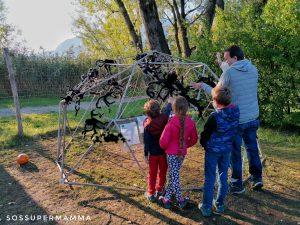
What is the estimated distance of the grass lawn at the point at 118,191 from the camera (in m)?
3.71

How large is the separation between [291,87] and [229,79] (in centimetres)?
398

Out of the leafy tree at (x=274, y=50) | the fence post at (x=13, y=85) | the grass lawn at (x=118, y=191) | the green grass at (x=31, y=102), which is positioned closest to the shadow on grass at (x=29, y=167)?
the grass lawn at (x=118, y=191)

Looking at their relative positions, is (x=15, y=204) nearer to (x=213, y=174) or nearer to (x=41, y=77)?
(x=213, y=174)

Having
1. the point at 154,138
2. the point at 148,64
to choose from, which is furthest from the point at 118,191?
the point at 148,64

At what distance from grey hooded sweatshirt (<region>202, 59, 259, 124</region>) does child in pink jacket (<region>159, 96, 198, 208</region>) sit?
0.71 metres

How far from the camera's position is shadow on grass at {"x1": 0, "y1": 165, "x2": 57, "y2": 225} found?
3.85m

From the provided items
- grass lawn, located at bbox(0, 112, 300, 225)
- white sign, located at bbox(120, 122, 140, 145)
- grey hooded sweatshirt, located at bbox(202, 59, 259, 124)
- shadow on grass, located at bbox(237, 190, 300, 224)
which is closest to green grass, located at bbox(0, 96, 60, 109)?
grass lawn, located at bbox(0, 112, 300, 225)

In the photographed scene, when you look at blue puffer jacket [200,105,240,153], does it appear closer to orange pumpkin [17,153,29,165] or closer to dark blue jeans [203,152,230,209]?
dark blue jeans [203,152,230,209]

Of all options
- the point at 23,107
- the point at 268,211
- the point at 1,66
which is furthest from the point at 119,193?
the point at 1,66

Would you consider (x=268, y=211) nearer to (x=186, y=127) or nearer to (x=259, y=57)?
(x=186, y=127)

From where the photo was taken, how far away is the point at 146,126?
385 cm

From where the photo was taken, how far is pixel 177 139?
12.0 ft

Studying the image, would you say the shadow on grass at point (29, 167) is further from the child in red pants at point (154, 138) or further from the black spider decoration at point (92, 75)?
the child in red pants at point (154, 138)

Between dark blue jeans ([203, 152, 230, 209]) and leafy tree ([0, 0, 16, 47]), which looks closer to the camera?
dark blue jeans ([203, 152, 230, 209])
